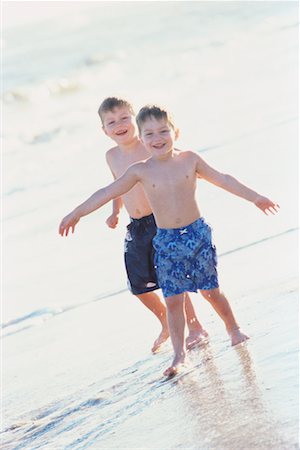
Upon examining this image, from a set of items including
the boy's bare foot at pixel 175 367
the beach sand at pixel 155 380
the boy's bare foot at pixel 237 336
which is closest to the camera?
the beach sand at pixel 155 380

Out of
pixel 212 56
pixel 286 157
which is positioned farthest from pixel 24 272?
pixel 212 56

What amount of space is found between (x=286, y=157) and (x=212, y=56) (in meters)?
11.4

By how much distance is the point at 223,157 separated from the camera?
32.5 ft

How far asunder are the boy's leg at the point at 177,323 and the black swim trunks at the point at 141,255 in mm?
587

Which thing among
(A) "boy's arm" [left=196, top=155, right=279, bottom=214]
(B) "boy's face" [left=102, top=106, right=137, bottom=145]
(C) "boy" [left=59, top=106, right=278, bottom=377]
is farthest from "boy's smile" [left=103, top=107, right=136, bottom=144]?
(A) "boy's arm" [left=196, top=155, right=279, bottom=214]

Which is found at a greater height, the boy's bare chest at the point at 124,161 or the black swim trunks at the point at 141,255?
the boy's bare chest at the point at 124,161

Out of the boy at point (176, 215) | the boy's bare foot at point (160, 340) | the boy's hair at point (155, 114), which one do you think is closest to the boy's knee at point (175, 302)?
the boy at point (176, 215)

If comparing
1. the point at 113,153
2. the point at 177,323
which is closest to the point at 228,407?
the point at 177,323

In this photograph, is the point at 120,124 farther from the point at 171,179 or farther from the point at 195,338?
the point at 195,338

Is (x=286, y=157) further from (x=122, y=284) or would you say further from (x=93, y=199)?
(x=93, y=199)

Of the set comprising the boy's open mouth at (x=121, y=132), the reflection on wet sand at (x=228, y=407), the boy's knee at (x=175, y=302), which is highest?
the boy's open mouth at (x=121, y=132)

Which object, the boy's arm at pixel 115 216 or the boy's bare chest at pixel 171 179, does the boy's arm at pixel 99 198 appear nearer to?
the boy's bare chest at pixel 171 179

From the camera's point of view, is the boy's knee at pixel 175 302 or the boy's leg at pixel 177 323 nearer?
the boy's leg at pixel 177 323

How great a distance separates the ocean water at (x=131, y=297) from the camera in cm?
368
